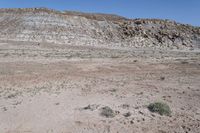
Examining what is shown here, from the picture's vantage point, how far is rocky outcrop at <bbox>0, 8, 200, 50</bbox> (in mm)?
52312

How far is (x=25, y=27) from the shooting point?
5444 cm

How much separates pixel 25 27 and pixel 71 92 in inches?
Answer: 1653

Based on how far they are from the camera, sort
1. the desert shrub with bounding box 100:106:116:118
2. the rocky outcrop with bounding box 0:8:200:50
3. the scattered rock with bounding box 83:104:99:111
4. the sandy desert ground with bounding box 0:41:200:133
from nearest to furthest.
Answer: the sandy desert ground with bounding box 0:41:200:133 → the desert shrub with bounding box 100:106:116:118 → the scattered rock with bounding box 83:104:99:111 → the rocky outcrop with bounding box 0:8:200:50

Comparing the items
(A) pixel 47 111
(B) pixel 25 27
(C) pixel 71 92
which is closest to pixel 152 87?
(C) pixel 71 92

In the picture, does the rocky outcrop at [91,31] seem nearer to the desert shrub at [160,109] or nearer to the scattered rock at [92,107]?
the scattered rock at [92,107]

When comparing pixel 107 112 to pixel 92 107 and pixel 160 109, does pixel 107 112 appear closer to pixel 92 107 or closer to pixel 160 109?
pixel 92 107

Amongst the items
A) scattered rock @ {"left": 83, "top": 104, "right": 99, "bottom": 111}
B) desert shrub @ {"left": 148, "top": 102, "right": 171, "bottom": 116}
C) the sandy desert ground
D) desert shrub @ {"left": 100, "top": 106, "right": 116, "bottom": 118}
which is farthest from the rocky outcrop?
desert shrub @ {"left": 100, "top": 106, "right": 116, "bottom": 118}

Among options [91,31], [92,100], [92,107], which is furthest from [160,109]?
[91,31]

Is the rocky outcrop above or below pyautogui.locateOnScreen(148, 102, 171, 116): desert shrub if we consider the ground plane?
above

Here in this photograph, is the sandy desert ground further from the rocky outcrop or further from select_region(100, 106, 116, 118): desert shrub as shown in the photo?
the rocky outcrop

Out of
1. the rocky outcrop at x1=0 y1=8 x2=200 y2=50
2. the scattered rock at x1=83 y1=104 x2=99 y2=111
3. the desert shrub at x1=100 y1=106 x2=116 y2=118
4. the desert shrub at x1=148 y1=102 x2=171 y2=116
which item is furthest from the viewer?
the rocky outcrop at x1=0 y1=8 x2=200 y2=50

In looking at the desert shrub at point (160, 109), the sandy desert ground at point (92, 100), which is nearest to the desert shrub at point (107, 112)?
the sandy desert ground at point (92, 100)

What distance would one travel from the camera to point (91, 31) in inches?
2249

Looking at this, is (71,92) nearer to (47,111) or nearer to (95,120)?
(47,111)
